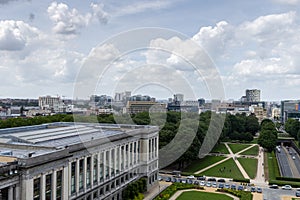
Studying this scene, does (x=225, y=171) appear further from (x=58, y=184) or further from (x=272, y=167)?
(x=58, y=184)

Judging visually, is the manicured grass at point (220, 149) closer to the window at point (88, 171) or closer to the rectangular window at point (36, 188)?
the window at point (88, 171)

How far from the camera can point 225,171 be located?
83.8 m

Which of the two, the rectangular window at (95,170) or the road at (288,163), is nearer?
the rectangular window at (95,170)

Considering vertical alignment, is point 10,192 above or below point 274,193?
above

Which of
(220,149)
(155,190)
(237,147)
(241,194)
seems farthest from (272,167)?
(155,190)

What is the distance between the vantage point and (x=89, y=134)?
183 feet

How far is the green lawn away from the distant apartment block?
2521 centimetres

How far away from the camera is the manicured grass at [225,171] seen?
79.7 meters

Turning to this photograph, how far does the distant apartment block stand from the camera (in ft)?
113

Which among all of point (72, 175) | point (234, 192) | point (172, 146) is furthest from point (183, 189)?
point (72, 175)

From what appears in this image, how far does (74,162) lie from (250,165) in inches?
2323

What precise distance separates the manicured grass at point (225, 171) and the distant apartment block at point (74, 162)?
57.9 ft

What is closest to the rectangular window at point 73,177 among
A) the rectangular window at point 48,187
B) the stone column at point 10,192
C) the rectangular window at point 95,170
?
the rectangular window at point 95,170

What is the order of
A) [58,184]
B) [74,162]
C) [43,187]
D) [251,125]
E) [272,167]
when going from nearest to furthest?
[43,187] → [58,184] → [74,162] → [272,167] → [251,125]
